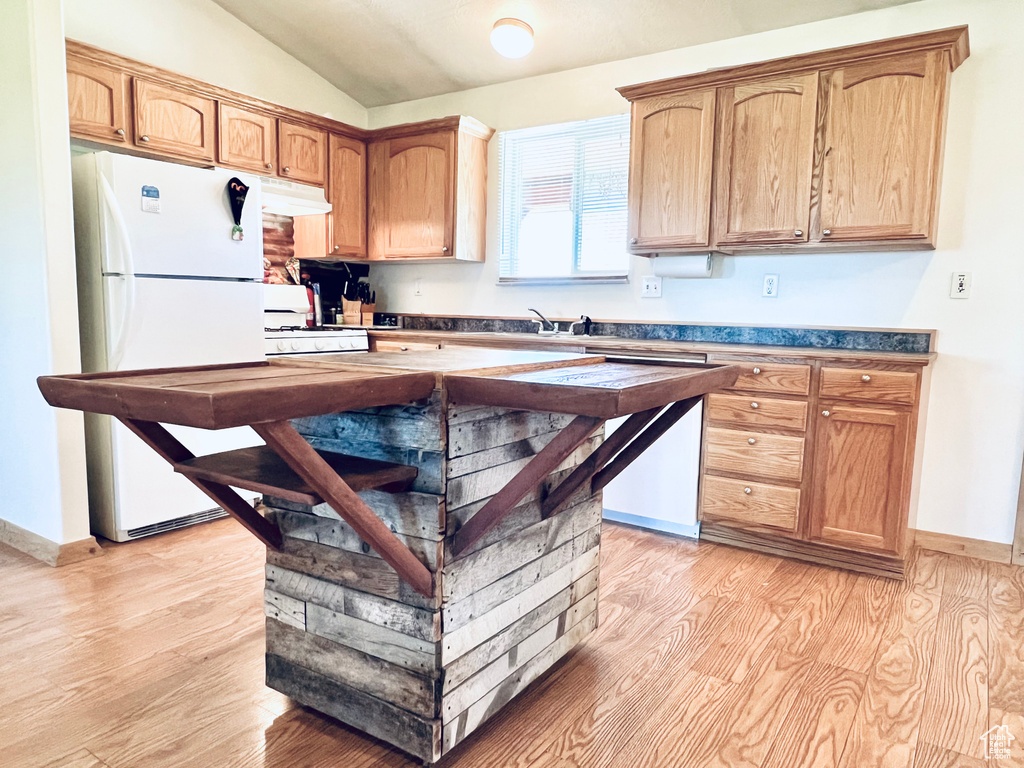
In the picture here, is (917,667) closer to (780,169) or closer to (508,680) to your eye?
(508,680)

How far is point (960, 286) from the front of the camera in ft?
9.00

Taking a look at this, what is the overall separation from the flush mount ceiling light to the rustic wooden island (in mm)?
2157

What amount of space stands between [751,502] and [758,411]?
15.5 inches

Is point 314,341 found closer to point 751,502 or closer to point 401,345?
point 401,345

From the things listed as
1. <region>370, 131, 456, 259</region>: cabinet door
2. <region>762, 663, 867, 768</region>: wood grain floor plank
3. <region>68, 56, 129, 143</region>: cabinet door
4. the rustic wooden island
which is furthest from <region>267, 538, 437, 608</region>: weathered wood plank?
<region>370, 131, 456, 259</region>: cabinet door

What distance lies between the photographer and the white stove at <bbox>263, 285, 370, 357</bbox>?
3.47 metres

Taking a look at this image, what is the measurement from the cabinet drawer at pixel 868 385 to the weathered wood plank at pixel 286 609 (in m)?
2.09

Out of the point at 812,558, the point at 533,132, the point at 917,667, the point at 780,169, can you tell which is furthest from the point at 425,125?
the point at 917,667

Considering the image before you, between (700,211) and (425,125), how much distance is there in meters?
1.82

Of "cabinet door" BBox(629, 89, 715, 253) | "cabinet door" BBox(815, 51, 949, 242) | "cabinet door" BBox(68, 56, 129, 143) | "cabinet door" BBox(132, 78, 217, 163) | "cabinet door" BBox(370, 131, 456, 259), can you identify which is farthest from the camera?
"cabinet door" BBox(370, 131, 456, 259)

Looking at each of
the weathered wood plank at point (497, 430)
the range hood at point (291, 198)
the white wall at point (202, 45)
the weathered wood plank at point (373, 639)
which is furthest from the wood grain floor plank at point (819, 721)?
the white wall at point (202, 45)

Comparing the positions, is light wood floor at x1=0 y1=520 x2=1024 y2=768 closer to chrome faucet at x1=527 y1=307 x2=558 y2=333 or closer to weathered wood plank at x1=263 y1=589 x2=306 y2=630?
weathered wood plank at x1=263 y1=589 x2=306 y2=630

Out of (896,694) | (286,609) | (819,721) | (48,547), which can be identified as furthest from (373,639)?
(48,547)

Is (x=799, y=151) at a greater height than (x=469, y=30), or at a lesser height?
lesser
